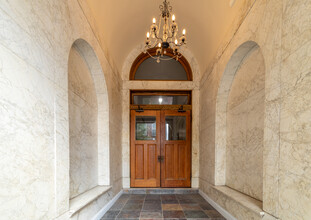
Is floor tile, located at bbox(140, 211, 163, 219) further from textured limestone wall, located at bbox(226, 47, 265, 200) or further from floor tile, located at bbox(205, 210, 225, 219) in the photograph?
textured limestone wall, located at bbox(226, 47, 265, 200)

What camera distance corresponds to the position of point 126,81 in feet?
17.2

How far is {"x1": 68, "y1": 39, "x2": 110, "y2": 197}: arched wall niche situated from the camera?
261cm

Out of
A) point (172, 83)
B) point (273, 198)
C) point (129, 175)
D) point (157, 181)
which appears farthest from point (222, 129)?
point (129, 175)

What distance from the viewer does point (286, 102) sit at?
1.66 metres

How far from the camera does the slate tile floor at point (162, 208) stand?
3264 mm

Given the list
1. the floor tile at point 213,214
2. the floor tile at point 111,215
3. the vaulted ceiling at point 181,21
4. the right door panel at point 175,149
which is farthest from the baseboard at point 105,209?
the vaulted ceiling at point 181,21

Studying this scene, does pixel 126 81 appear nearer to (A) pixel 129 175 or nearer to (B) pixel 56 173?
(A) pixel 129 175

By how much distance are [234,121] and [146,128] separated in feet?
8.96

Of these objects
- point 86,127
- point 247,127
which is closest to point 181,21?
point 247,127

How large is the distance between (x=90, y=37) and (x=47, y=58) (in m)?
1.26

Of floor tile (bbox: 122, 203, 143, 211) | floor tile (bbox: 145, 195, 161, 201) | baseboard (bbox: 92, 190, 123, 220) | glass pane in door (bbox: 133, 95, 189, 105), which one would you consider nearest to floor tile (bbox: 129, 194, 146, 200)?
floor tile (bbox: 145, 195, 161, 201)

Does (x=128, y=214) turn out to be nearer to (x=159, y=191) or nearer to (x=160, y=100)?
(x=159, y=191)

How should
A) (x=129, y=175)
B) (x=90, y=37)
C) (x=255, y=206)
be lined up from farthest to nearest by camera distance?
(x=129, y=175) → (x=90, y=37) → (x=255, y=206)

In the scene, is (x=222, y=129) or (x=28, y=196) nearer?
(x=28, y=196)
